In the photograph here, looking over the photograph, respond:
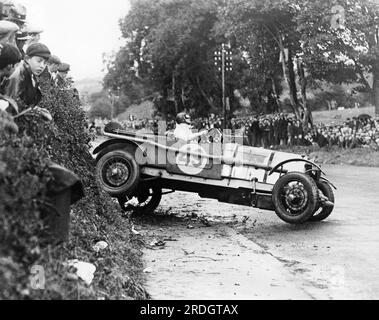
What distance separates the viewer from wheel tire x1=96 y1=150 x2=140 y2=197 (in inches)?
418

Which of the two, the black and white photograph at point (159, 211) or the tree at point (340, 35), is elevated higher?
the tree at point (340, 35)

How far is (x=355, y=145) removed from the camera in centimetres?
2684

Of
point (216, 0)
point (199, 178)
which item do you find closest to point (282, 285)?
point (199, 178)

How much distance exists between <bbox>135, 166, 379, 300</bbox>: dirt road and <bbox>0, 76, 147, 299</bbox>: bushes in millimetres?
464

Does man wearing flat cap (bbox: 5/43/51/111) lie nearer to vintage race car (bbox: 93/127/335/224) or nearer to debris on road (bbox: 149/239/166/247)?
debris on road (bbox: 149/239/166/247)

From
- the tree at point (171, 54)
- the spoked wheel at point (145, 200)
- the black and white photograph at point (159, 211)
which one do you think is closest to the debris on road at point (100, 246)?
the black and white photograph at point (159, 211)

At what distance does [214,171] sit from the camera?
10.5m

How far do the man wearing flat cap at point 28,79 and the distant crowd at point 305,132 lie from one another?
670 inches

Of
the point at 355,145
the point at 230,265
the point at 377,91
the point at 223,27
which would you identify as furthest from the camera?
the point at 223,27

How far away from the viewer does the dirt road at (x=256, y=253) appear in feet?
20.1

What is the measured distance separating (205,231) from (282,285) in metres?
3.80

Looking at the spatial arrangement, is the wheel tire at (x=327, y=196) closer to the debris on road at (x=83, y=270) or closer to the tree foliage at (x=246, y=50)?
the debris on road at (x=83, y=270)

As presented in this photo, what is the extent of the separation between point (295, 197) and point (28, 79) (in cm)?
517
